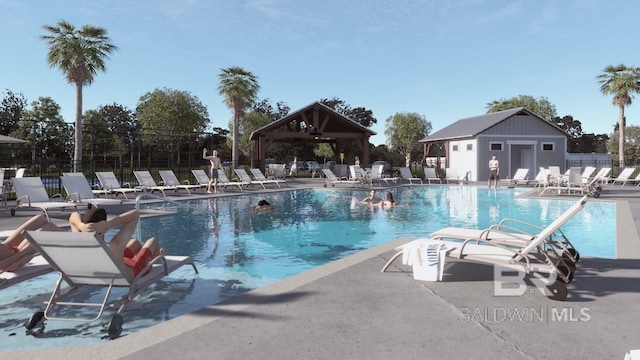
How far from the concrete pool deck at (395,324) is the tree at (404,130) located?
199ft

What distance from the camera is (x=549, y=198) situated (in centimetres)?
1652

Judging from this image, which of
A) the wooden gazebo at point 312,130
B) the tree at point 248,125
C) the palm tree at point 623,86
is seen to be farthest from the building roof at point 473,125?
the tree at point 248,125

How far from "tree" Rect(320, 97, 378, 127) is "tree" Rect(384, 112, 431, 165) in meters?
9.29

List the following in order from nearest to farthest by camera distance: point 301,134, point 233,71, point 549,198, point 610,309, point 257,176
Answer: point 610,309 < point 549,198 < point 257,176 < point 301,134 < point 233,71

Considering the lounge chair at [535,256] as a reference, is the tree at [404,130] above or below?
above

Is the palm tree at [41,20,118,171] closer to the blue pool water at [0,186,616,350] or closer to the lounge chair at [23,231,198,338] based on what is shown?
the blue pool water at [0,186,616,350]

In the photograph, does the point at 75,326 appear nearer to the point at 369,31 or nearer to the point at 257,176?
the point at 257,176

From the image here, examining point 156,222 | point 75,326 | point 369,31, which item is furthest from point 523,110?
point 75,326

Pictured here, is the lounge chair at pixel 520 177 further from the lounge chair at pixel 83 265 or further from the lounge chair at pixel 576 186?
the lounge chair at pixel 83 265

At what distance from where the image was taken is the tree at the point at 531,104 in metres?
57.0

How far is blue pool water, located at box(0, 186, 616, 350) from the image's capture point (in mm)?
4762

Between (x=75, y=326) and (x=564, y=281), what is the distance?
16.4 feet

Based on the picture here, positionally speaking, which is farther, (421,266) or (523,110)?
(523,110)

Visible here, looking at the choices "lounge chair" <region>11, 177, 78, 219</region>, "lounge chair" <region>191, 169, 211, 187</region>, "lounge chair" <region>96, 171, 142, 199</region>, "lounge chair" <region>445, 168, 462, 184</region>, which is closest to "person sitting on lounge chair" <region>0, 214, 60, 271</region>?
"lounge chair" <region>11, 177, 78, 219</region>
